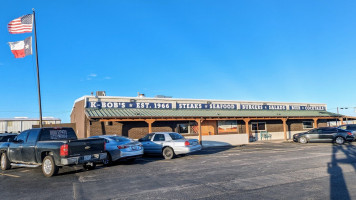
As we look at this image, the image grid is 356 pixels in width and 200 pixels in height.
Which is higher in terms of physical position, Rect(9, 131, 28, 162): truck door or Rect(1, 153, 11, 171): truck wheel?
Rect(9, 131, 28, 162): truck door

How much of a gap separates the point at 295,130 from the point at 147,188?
92.0 ft

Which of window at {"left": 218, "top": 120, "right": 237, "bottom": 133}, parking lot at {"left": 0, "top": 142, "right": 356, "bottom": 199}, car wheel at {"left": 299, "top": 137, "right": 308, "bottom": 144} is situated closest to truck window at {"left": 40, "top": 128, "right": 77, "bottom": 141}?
parking lot at {"left": 0, "top": 142, "right": 356, "bottom": 199}

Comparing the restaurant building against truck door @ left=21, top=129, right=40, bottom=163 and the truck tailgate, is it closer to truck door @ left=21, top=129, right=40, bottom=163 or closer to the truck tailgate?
truck door @ left=21, top=129, right=40, bottom=163

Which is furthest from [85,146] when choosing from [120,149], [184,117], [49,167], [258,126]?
[258,126]

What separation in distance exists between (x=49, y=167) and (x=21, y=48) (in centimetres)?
1181

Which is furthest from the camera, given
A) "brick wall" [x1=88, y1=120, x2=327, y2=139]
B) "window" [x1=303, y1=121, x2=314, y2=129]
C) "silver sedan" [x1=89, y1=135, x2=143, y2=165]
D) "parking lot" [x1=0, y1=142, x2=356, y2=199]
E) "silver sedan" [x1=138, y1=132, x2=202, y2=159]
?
"window" [x1=303, y1=121, x2=314, y2=129]

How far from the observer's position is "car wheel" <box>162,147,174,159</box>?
14.9 m

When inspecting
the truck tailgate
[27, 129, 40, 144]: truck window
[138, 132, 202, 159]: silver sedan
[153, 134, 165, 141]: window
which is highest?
[27, 129, 40, 144]: truck window

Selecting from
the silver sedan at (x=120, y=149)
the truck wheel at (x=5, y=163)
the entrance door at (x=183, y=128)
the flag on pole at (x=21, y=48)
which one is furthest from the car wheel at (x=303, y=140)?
the flag on pole at (x=21, y=48)

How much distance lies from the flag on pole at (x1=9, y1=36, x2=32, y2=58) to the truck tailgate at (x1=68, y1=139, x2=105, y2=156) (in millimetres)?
11303

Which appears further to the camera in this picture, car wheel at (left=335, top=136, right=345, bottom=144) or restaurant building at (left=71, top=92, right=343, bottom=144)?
car wheel at (left=335, top=136, right=345, bottom=144)

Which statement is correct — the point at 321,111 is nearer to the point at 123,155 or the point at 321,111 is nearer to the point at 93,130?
the point at 93,130

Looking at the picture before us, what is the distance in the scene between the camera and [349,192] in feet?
21.0

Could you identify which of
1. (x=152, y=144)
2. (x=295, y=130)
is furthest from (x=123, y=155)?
(x=295, y=130)
